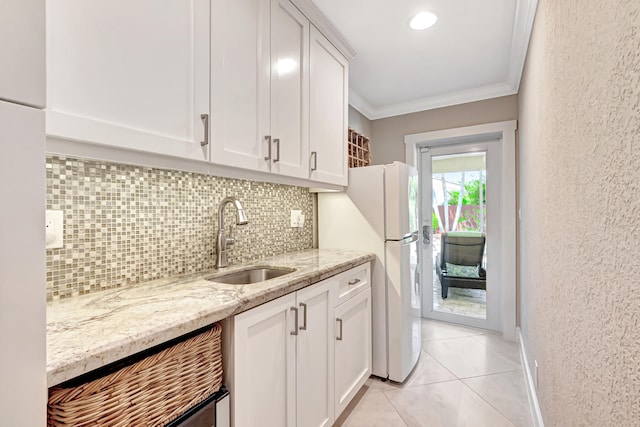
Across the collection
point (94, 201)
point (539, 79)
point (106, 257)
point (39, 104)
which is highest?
point (539, 79)

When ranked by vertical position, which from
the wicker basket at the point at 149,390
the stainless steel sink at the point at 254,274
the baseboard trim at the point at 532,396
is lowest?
the baseboard trim at the point at 532,396

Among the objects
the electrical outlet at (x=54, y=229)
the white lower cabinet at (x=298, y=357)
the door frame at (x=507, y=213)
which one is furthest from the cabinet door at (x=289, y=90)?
the door frame at (x=507, y=213)

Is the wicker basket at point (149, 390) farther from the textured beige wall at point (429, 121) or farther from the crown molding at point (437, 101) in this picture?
the textured beige wall at point (429, 121)

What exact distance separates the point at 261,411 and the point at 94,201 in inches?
39.6

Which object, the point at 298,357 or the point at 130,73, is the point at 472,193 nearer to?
the point at 298,357

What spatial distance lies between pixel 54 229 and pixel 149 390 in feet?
2.10

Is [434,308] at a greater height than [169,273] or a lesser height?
lesser

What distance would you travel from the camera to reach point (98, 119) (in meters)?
0.89

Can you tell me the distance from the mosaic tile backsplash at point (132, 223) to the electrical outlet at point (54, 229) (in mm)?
28

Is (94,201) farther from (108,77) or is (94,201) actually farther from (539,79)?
(539,79)

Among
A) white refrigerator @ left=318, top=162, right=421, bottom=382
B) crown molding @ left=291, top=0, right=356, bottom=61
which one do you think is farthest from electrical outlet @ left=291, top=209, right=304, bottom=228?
crown molding @ left=291, top=0, right=356, bottom=61

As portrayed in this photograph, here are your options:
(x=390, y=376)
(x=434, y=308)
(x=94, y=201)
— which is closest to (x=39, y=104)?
(x=94, y=201)

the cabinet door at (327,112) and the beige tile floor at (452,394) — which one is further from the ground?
the cabinet door at (327,112)

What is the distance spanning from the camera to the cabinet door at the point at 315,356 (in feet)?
4.44
